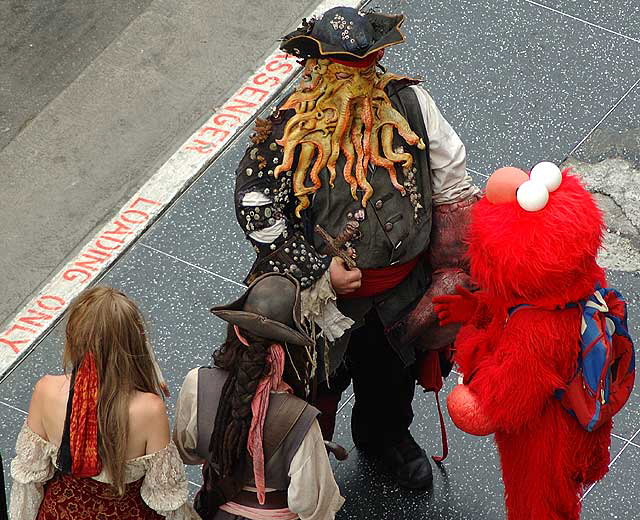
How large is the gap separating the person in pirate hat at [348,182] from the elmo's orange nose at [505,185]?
0.38 meters

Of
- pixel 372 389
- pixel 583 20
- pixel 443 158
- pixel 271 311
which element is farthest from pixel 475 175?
pixel 271 311

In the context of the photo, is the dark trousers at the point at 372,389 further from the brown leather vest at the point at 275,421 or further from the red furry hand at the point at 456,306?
the brown leather vest at the point at 275,421

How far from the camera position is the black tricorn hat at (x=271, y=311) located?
13.3 ft

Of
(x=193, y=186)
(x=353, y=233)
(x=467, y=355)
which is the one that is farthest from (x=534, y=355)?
(x=193, y=186)

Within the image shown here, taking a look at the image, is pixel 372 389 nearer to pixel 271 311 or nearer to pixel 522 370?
pixel 522 370

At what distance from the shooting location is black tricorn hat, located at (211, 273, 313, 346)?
4043 mm

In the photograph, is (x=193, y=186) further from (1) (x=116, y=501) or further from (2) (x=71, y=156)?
(1) (x=116, y=501)

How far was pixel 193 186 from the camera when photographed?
22.0 feet

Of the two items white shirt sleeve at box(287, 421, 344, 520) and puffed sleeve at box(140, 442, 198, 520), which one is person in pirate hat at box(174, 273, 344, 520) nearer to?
white shirt sleeve at box(287, 421, 344, 520)

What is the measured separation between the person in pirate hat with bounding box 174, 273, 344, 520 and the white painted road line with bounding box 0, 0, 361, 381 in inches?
78.1

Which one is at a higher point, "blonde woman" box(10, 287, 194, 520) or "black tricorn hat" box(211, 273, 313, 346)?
"black tricorn hat" box(211, 273, 313, 346)

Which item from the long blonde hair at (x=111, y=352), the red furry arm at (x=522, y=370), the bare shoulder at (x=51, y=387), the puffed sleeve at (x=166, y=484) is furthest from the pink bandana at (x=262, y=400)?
the red furry arm at (x=522, y=370)

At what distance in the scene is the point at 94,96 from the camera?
24.2ft

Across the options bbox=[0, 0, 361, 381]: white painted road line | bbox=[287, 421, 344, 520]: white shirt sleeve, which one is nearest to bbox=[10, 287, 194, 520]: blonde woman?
bbox=[287, 421, 344, 520]: white shirt sleeve
